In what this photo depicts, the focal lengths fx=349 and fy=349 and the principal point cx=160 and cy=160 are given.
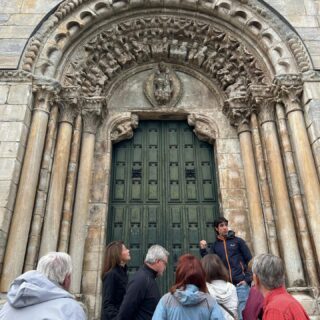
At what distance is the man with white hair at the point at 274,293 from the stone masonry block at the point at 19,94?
491cm

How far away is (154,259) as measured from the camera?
9.19 ft

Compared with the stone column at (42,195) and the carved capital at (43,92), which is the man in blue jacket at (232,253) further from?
the carved capital at (43,92)

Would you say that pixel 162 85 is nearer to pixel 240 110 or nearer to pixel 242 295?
pixel 240 110

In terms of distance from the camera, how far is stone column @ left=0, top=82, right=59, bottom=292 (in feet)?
16.0

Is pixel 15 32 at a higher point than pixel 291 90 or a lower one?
higher

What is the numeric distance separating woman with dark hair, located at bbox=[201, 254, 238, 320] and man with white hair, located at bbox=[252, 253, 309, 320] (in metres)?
0.53

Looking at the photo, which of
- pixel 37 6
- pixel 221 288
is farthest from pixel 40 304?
pixel 37 6

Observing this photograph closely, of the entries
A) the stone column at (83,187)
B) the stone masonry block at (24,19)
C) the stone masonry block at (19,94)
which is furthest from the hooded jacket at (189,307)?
the stone masonry block at (24,19)

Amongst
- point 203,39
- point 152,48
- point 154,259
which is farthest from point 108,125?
point 154,259

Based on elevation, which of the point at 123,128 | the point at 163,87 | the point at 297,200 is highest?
the point at 163,87

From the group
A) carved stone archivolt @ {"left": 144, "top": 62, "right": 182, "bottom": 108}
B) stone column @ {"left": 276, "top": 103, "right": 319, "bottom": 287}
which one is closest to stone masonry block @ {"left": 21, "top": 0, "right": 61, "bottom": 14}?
carved stone archivolt @ {"left": 144, "top": 62, "right": 182, "bottom": 108}

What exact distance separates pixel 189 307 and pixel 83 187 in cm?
435

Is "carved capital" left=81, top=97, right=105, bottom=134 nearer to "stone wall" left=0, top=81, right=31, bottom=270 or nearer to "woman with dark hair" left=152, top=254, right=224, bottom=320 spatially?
"stone wall" left=0, top=81, right=31, bottom=270

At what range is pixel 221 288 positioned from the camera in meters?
2.80
